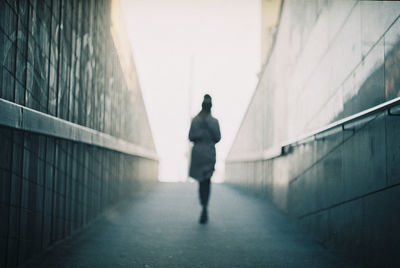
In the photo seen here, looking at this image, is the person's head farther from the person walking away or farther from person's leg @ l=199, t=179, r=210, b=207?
person's leg @ l=199, t=179, r=210, b=207

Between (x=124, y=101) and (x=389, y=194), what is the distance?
6.60 meters

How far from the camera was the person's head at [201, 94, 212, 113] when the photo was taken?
6.73m

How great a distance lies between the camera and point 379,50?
347 cm

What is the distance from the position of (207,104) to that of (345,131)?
2.93 metres

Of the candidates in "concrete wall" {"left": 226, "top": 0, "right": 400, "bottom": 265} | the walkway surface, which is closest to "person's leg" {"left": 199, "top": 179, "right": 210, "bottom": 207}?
the walkway surface

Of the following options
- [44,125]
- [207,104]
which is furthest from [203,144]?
[44,125]

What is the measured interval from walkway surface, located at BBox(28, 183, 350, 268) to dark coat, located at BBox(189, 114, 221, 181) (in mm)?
710

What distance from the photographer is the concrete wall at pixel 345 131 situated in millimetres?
3264

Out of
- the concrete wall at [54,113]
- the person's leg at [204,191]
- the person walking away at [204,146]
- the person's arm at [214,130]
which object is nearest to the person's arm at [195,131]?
the person walking away at [204,146]

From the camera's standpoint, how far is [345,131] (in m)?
4.13

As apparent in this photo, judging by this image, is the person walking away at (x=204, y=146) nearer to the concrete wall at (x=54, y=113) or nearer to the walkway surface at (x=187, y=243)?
the walkway surface at (x=187, y=243)

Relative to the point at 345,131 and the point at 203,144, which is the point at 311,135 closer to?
the point at 345,131

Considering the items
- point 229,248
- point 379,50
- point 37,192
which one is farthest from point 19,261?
point 379,50

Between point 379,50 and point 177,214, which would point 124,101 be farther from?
point 379,50
